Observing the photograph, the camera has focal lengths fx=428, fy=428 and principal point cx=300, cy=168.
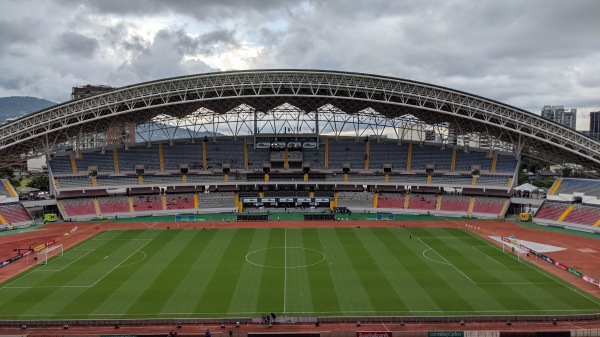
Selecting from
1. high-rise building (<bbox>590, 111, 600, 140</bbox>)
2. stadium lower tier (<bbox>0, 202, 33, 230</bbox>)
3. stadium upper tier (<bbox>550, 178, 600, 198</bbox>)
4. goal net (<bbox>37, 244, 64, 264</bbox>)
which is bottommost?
goal net (<bbox>37, 244, 64, 264</bbox>)

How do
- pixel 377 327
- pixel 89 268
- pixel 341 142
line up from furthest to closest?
pixel 341 142 < pixel 89 268 < pixel 377 327

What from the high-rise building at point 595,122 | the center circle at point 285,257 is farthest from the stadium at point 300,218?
the high-rise building at point 595,122

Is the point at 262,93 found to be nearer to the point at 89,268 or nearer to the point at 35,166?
the point at 89,268

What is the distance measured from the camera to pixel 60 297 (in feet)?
97.5

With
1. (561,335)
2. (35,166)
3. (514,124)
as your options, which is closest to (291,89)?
(514,124)

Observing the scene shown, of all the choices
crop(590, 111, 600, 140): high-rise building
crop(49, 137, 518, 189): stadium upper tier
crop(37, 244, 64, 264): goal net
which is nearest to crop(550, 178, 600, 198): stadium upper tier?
crop(49, 137, 518, 189): stadium upper tier

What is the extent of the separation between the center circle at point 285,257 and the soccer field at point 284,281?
Answer: 97mm

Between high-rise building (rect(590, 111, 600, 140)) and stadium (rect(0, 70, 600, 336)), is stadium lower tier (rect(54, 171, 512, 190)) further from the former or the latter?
high-rise building (rect(590, 111, 600, 140))

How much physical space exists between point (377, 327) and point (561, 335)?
32.0ft

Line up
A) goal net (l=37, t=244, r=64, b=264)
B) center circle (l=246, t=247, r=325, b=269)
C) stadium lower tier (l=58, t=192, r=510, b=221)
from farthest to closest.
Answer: stadium lower tier (l=58, t=192, r=510, b=221) < goal net (l=37, t=244, r=64, b=264) < center circle (l=246, t=247, r=325, b=269)

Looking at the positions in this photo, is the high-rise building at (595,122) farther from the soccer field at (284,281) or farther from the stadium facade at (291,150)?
the soccer field at (284,281)

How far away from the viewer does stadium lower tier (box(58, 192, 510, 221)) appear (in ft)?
204

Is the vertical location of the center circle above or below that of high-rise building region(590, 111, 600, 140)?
below

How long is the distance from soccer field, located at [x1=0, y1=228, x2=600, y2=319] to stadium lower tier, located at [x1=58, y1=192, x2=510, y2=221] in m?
16.4
